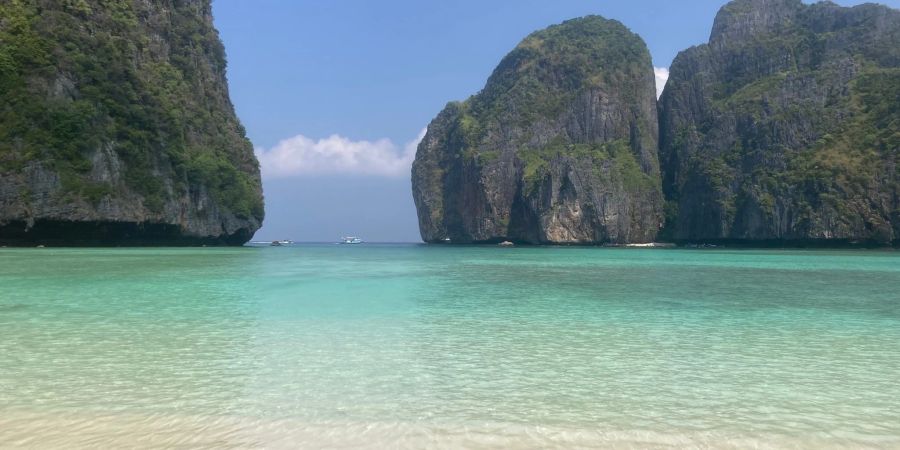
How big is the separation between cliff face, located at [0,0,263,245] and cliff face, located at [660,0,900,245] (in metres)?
65.9

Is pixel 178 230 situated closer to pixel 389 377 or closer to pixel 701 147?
pixel 389 377

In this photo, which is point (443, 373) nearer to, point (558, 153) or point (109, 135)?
point (109, 135)

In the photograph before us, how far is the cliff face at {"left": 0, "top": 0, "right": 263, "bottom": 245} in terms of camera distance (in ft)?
129

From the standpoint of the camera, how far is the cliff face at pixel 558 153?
89375mm

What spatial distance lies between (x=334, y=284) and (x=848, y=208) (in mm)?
72933

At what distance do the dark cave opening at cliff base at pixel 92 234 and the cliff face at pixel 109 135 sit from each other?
0.39 feet

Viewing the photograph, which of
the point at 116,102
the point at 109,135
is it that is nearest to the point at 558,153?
the point at 116,102

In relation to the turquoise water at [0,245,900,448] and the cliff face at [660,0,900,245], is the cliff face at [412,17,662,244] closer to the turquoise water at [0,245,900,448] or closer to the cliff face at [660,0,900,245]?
the cliff face at [660,0,900,245]

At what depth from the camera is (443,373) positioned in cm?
602

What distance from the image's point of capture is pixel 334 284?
56.0 ft

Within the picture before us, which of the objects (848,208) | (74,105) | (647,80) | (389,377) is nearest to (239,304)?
(389,377)

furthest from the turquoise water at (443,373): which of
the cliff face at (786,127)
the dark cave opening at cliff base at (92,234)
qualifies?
the cliff face at (786,127)

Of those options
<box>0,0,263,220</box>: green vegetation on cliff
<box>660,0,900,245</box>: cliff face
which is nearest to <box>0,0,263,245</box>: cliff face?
<box>0,0,263,220</box>: green vegetation on cliff

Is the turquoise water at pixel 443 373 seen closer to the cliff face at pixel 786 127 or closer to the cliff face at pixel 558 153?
the cliff face at pixel 786 127
